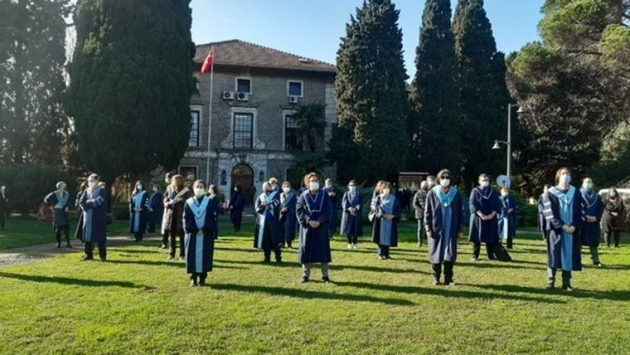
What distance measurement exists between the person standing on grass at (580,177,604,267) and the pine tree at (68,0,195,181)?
19.3 metres

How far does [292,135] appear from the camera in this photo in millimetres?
39938

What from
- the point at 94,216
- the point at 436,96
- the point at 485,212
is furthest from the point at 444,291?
the point at 436,96

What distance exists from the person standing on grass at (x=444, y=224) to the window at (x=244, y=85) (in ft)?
102

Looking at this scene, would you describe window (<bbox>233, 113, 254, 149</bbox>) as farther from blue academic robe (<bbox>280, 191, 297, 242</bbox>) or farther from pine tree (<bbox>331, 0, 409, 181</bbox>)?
blue academic robe (<bbox>280, 191, 297, 242</bbox>)

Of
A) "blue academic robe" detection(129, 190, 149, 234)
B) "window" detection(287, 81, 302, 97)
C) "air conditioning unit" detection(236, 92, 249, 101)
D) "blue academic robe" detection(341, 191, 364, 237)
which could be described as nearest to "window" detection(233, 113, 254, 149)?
"air conditioning unit" detection(236, 92, 249, 101)

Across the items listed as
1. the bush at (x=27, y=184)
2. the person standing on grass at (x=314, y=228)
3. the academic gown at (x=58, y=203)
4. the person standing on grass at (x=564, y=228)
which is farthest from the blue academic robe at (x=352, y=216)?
the bush at (x=27, y=184)

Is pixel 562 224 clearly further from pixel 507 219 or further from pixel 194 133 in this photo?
pixel 194 133

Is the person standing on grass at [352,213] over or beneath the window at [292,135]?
beneath

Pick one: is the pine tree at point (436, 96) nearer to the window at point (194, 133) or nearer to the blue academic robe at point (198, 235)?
the window at point (194, 133)

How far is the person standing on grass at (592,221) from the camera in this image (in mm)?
12352

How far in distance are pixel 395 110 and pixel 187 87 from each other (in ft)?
39.0

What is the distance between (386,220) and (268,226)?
269cm

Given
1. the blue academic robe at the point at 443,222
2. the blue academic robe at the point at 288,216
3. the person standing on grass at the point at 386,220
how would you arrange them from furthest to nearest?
1. the blue academic robe at the point at 288,216
2. the person standing on grass at the point at 386,220
3. the blue academic robe at the point at 443,222

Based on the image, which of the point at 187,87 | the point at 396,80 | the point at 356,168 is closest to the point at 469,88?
the point at 396,80
